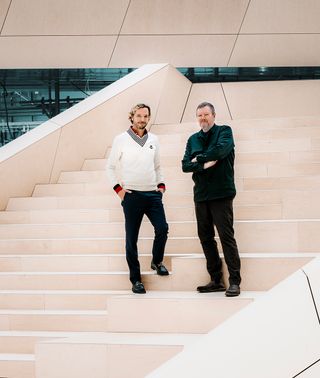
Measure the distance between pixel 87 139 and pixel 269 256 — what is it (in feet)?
11.5

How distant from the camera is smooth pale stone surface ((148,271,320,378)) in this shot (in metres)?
1.60

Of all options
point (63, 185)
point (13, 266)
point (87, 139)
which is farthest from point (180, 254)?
point (87, 139)

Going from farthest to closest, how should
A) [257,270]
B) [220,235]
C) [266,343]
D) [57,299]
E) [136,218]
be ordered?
[57,299], [136,218], [257,270], [220,235], [266,343]

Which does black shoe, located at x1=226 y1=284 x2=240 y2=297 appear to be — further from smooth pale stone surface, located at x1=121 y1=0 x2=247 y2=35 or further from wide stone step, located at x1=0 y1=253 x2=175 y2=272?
smooth pale stone surface, located at x1=121 y1=0 x2=247 y2=35

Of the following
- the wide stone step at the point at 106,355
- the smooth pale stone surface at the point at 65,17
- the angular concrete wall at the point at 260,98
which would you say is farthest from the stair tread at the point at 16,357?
the smooth pale stone surface at the point at 65,17

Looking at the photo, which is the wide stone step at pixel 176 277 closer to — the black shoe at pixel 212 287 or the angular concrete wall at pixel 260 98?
the black shoe at pixel 212 287

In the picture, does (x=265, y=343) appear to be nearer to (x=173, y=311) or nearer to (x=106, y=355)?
(x=106, y=355)

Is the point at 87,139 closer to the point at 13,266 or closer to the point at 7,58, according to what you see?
the point at 13,266

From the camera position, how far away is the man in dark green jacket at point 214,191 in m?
3.85

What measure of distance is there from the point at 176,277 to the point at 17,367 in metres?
1.30

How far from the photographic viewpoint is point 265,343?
168 cm

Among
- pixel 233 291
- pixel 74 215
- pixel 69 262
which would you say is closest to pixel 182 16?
pixel 74 215

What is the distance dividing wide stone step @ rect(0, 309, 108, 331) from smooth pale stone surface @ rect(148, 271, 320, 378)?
237 cm

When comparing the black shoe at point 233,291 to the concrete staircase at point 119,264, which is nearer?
the concrete staircase at point 119,264
